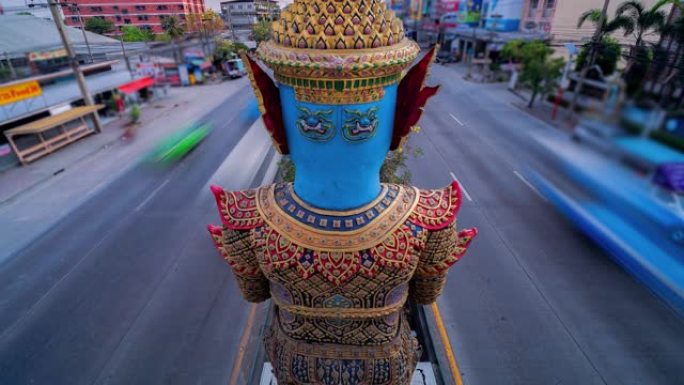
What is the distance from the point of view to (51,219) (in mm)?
11164

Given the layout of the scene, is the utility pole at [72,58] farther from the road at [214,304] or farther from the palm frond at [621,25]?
the palm frond at [621,25]

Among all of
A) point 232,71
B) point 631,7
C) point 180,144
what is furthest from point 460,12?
point 631,7

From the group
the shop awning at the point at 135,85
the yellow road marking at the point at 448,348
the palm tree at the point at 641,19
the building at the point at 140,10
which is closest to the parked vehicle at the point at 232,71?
the shop awning at the point at 135,85

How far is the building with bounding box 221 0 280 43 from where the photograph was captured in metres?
3.74

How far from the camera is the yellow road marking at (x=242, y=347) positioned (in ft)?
20.5

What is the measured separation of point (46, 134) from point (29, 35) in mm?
4721

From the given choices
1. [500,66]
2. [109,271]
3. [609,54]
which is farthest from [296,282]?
[500,66]

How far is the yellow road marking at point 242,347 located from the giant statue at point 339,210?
12.2ft

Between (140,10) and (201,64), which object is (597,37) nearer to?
(140,10)

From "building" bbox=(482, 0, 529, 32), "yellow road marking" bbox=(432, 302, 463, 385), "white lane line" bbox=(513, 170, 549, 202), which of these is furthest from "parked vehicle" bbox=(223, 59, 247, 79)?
"yellow road marking" bbox=(432, 302, 463, 385)

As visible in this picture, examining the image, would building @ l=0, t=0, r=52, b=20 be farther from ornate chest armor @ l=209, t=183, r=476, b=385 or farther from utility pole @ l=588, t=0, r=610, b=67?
utility pole @ l=588, t=0, r=610, b=67

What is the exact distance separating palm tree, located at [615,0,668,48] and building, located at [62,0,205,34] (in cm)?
486

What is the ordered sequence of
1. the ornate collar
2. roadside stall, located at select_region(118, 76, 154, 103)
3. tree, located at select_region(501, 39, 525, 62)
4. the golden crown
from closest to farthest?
the golden crown → the ornate collar → roadside stall, located at select_region(118, 76, 154, 103) → tree, located at select_region(501, 39, 525, 62)

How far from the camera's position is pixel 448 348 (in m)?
6.74
